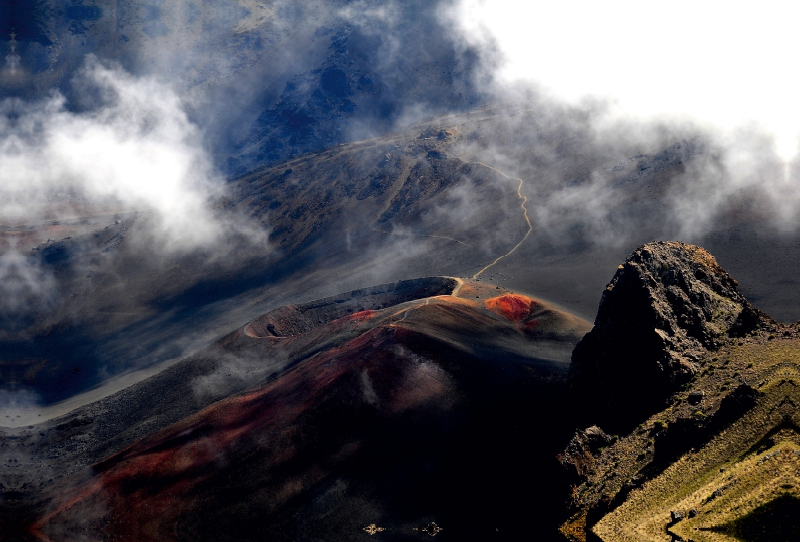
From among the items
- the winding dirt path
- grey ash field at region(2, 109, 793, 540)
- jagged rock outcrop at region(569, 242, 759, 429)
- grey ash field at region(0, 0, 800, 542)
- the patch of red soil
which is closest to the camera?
grey ash field at region(0, 0, 800, 542)

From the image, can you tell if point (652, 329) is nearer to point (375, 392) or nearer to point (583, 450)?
point (583, 450)

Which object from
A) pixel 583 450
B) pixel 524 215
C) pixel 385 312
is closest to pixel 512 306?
pixel 385 312

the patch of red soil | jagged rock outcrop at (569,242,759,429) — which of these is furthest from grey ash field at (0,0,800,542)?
the patch of red soil

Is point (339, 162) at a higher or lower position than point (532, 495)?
higher

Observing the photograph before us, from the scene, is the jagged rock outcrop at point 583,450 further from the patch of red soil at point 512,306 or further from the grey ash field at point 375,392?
the patch of red soil at point 512,306

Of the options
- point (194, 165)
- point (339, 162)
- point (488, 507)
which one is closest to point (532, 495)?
point (488, 507)

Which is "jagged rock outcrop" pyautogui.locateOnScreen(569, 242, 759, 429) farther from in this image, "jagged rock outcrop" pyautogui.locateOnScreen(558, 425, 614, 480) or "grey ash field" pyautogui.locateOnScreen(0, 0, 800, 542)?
"jagged rock outcrop" pyautogui.locateOnScreen(558, 425, 614, 480)

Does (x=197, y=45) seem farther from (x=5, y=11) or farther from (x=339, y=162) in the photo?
(x=339, y=162)

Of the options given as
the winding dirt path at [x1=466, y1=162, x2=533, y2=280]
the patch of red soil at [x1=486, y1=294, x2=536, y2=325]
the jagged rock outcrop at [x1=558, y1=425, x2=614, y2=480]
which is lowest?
the jagged rock outcrop at [x1=558, y1=425, x2=614, y2=480]
